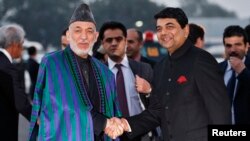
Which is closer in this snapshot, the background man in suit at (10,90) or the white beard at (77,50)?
the white beard at (77,50)

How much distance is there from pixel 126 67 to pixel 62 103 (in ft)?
5.90

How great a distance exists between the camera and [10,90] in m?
7.49

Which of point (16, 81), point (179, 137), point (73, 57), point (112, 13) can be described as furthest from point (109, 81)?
point (112, 13)

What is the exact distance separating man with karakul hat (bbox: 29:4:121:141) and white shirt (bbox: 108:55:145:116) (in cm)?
108

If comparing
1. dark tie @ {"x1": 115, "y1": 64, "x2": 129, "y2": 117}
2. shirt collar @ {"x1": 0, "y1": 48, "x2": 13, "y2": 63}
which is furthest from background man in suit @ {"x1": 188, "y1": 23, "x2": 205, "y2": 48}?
shirt collar @ {"x1": 0, "y1": 48, "x2": 13, "y2": 63}

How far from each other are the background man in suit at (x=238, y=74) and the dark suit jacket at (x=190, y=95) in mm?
1560

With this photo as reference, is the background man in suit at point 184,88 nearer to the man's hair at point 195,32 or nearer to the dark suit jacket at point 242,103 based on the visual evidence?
the dark suit jacket at point 242,103

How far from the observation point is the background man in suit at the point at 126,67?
7562 millimetres

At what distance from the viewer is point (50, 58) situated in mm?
6234

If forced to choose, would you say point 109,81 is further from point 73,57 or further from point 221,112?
point 221,112

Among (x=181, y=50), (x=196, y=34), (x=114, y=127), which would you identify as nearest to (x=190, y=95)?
(x=181, y=50)

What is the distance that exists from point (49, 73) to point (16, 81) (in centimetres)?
145

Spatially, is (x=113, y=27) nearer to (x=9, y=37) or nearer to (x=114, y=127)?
(x=9, y=37)

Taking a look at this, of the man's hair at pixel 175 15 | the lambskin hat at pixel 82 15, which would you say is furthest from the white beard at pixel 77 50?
the man's hair at pixel 175 15
